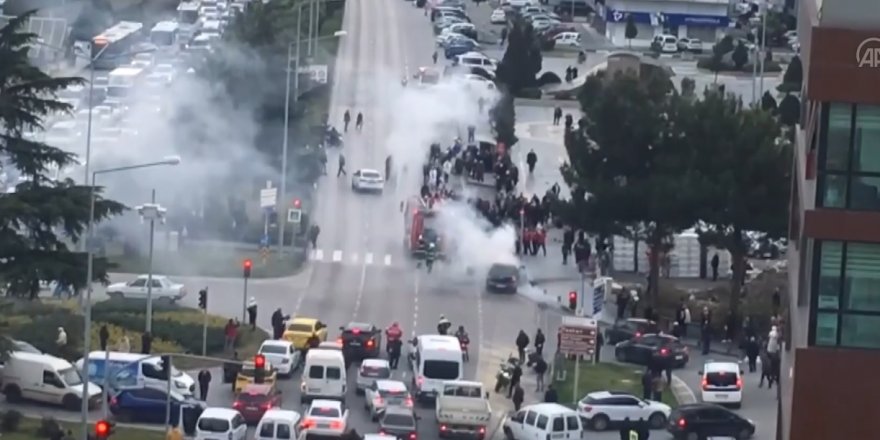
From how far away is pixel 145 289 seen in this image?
81.9 m

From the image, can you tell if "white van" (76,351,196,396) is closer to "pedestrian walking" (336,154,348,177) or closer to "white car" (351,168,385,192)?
"white car" (351,168,385,192)

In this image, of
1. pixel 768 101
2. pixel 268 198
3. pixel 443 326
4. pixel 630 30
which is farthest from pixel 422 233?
pixel 630 30

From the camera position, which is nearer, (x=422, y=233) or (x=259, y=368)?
(x=259, y=368)

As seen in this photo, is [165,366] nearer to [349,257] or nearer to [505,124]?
[349,257]

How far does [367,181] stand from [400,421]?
35.1 meters

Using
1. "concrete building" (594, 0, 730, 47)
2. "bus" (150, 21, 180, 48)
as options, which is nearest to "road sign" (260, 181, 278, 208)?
"bus" (150, 21, 180, 48)

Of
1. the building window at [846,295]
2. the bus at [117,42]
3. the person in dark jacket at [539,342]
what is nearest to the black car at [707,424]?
the person in dark jacket at [539,342]

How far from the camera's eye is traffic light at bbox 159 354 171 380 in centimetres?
6174

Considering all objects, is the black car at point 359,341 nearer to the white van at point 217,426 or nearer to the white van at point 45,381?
the white van at point 45,381

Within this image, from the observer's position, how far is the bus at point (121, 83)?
366 feet

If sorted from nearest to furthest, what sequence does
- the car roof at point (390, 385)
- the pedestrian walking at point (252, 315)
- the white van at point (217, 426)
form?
1. the white van at point (217, 426)
2. the car roof at point (390, 385)
3. the pedestrian walking at point (252, 315)

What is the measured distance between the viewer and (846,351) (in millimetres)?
45656

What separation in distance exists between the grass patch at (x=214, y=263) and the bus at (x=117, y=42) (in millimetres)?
28281

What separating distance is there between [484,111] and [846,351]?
68.0 meters
